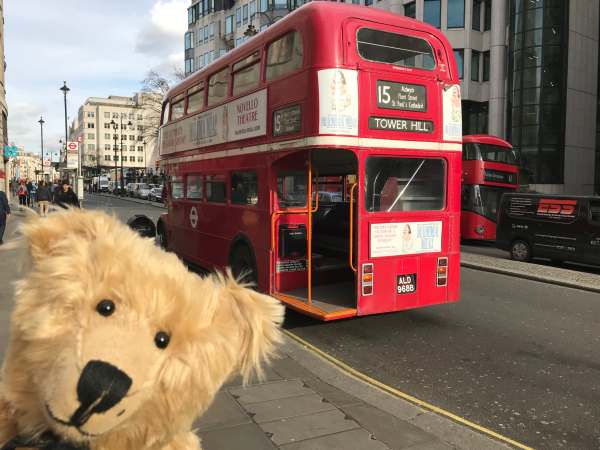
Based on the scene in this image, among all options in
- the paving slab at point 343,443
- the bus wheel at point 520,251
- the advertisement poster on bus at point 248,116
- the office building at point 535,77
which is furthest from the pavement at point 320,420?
the office building at point 535,77

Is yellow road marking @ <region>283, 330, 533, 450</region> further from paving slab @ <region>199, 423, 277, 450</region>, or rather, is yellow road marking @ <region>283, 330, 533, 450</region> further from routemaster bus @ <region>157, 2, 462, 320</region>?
paving slab @ <region>199, 423, 277, 450</region>

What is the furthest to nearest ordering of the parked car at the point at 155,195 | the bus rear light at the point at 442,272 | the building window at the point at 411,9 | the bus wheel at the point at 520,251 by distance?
the parked car at the point at 155,195 < the building window at the point at 411,9 < the bus wheel at the point at 520,251 < the bus rear light at the point at 442,272

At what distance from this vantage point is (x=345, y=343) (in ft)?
21.9

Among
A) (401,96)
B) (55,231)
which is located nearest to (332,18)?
(401,96)

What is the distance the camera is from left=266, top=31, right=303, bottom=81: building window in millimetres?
6672

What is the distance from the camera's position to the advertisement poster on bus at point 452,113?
7000 mm

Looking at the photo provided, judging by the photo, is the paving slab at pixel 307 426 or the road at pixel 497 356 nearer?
the paving slab at pixel 307 426

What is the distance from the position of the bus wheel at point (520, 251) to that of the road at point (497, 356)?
4539 mm

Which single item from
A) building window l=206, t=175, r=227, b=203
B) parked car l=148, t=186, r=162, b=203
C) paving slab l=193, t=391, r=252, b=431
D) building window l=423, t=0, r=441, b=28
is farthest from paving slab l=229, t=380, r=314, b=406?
parked car l=148, t=186, r=162, b=203

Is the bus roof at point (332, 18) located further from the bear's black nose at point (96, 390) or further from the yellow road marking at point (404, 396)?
the bear's black nose at point (96, 390)

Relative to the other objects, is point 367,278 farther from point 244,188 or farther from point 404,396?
point 244,188

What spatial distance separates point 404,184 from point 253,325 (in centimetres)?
543

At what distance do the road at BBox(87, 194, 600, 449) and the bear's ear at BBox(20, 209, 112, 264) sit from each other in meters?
2.12

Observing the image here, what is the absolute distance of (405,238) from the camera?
272 inches
